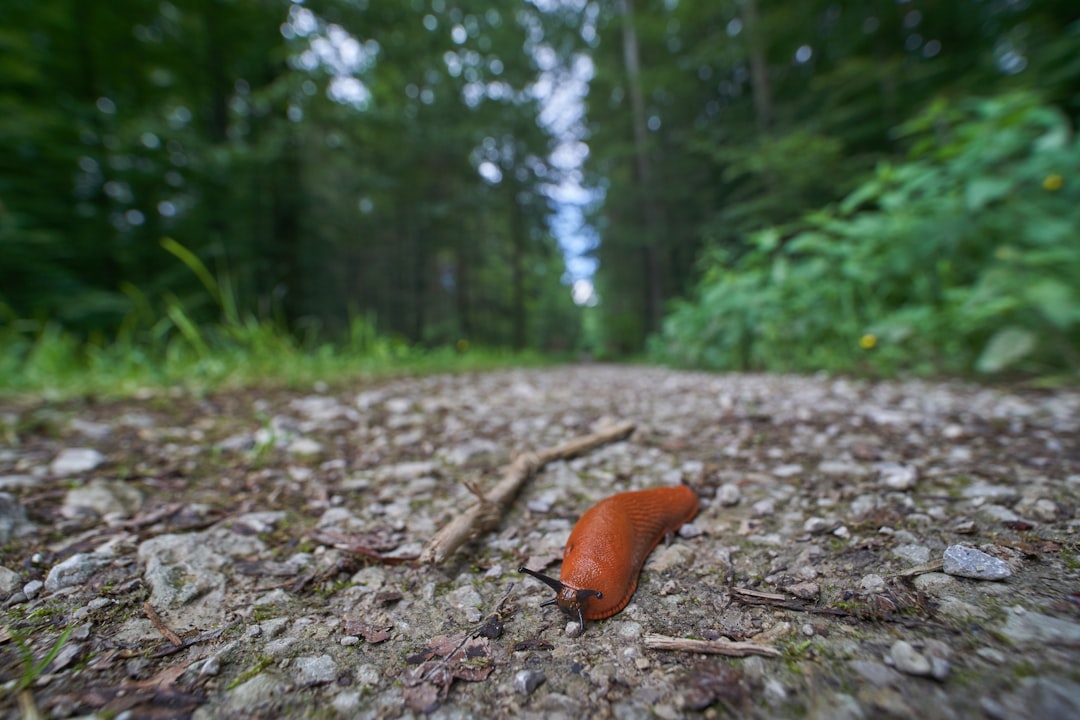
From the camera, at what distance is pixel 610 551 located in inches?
46.2

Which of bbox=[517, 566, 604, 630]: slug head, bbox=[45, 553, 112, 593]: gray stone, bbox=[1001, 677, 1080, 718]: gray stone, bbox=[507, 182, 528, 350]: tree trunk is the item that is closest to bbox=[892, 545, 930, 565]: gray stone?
bbox=[1001, 677, 1080, 718]: gray stone

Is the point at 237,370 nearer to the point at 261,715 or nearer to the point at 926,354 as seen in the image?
the point at 261,715

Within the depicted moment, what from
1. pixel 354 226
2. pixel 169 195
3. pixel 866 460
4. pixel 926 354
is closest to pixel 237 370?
pixel 866 460

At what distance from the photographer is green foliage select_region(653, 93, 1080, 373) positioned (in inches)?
123

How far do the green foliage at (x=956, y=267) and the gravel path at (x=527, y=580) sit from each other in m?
1.32

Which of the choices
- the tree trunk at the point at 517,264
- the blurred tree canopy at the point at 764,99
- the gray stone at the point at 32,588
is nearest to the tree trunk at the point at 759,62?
the blurred tree canopy at the point at 764,99

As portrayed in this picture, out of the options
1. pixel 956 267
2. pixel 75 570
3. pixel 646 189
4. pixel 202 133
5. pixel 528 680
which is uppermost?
pixel 646 189

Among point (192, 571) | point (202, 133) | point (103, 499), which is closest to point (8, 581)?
point (192, 571)

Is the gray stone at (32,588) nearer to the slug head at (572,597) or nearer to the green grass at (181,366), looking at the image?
the slug head at (572,597)

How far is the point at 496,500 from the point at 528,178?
46.9 feet

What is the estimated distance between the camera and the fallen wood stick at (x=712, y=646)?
34.9 inches

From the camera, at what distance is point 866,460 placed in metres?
1.84

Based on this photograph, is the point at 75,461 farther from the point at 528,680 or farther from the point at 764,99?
the point at 764,99

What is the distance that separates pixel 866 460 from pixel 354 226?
14.7m
